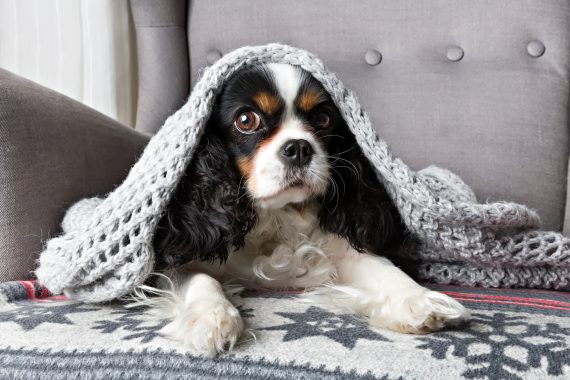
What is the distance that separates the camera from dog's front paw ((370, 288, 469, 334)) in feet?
2.67

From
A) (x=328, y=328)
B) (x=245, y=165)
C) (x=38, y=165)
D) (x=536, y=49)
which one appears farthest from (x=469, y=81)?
(x=38, y=165)

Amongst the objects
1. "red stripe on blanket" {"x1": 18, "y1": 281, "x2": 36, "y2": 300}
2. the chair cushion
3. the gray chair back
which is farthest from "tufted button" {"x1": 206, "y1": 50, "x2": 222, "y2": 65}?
"red stripe on blanket" {"x1": 18, "y1": 281, "x2": 36, "y2": 300}

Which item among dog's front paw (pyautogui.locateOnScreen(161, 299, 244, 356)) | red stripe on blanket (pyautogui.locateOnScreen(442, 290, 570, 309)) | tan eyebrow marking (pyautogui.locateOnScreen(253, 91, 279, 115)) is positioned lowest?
red stripe on blanket (pyautogui.locateOnScreen(442, 290, 570, 309))

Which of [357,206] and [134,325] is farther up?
[357,206]

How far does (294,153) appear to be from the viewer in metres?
1.03

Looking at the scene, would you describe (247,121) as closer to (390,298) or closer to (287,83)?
(287,83)

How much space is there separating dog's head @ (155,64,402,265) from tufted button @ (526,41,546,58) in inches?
28.5

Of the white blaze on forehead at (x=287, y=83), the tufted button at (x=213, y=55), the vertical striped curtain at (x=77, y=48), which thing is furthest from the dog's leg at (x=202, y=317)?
the vertical striped curtain at (x=77, y=48)

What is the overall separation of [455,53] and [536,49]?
0.22 meters

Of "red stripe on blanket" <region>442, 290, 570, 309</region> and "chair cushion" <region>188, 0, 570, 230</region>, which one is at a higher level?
"chair cushion" <region>188, 0, 570, 230</region>

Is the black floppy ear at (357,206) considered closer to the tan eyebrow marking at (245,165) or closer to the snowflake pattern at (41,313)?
the tan eyebrow marking at (245,165)

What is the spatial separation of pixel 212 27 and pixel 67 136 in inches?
28.5

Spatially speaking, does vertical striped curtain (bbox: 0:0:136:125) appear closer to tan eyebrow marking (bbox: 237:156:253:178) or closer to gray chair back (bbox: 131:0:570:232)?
gray chair back (bbox: 131:0:570:232)

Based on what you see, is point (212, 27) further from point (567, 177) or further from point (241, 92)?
point (567, 177)
